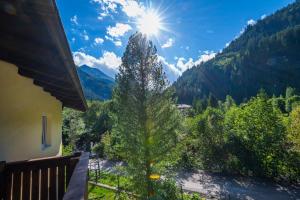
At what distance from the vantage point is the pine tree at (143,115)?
49.9 ft

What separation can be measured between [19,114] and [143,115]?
11.8 meters

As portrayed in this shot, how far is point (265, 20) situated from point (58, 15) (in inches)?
6852

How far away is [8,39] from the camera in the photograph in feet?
8.18

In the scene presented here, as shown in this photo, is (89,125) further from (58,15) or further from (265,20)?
(265,20)

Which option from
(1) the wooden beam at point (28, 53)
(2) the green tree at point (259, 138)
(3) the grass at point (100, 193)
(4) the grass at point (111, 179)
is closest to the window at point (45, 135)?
(1) the wooden beam at point (28, 53)

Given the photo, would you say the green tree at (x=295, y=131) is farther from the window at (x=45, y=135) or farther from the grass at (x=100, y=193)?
the window at (x=45, y=135)

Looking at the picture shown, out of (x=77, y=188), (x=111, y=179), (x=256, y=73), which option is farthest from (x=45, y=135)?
(x=256, y=73)

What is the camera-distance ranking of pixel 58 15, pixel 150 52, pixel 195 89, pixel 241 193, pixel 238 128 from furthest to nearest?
pixel 195 89 < pixel 238 128 < pixel 150 52 < pixel 241 193 < pixel 58 15

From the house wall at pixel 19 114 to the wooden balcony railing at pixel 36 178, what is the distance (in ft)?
1.83

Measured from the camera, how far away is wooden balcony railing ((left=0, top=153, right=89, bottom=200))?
2951 mm

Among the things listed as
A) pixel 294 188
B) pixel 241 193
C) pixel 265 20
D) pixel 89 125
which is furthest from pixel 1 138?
pixel 265 20

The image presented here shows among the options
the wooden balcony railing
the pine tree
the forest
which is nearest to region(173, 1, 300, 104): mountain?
the forest

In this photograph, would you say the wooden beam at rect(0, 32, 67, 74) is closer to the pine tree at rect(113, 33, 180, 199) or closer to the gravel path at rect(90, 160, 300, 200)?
the pine tree at rect(113, 33, 180, 199)

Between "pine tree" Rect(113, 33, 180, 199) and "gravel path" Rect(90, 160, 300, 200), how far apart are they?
3.44m
